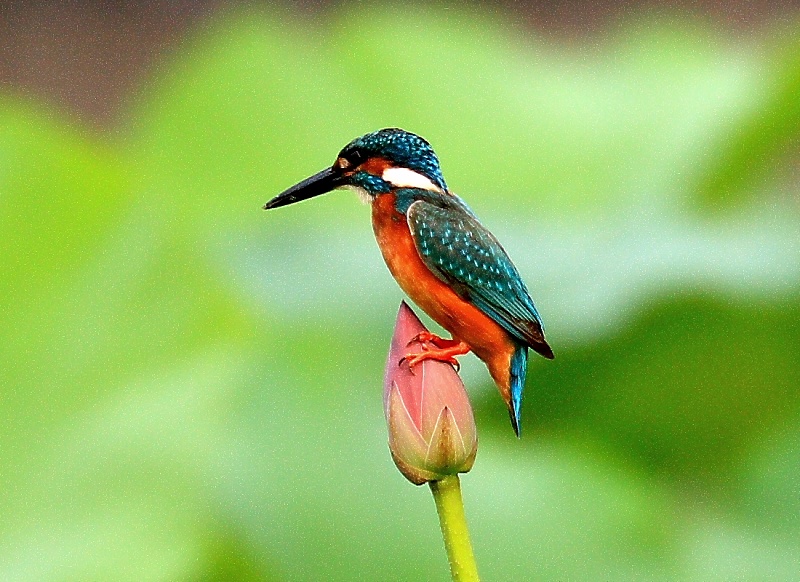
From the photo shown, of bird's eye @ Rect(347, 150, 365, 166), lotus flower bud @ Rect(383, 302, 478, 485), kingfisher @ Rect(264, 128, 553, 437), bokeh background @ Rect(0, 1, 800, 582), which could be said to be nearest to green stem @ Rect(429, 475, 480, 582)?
lotus flower bud @ Rect(383, 302, 478, 485)

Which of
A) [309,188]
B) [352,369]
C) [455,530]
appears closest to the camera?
[455,530]

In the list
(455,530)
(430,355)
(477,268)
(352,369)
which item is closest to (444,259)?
(477,268)

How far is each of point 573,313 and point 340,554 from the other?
0.34 m

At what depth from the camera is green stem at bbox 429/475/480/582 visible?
1.94 ft

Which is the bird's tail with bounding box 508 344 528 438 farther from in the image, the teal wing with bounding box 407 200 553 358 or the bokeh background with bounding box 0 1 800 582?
the bokeh background with bounding box 0 1 800 582

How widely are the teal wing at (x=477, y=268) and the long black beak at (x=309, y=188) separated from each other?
6 centimetres

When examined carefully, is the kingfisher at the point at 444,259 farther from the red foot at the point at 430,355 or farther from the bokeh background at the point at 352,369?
the bokeh background at the point at 352,369

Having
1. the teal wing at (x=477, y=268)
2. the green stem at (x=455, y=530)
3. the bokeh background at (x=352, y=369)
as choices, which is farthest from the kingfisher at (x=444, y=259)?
the bokeh background at (x=352, y=369)

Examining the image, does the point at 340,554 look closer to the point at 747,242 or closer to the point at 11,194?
the point at 11,194

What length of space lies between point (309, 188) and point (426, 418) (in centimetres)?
18

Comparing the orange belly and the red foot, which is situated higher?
the orange belly

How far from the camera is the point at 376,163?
0.78 meters

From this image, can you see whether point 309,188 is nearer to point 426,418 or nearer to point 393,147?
point 393,147

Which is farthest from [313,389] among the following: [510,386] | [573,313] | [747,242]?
[747,242]
